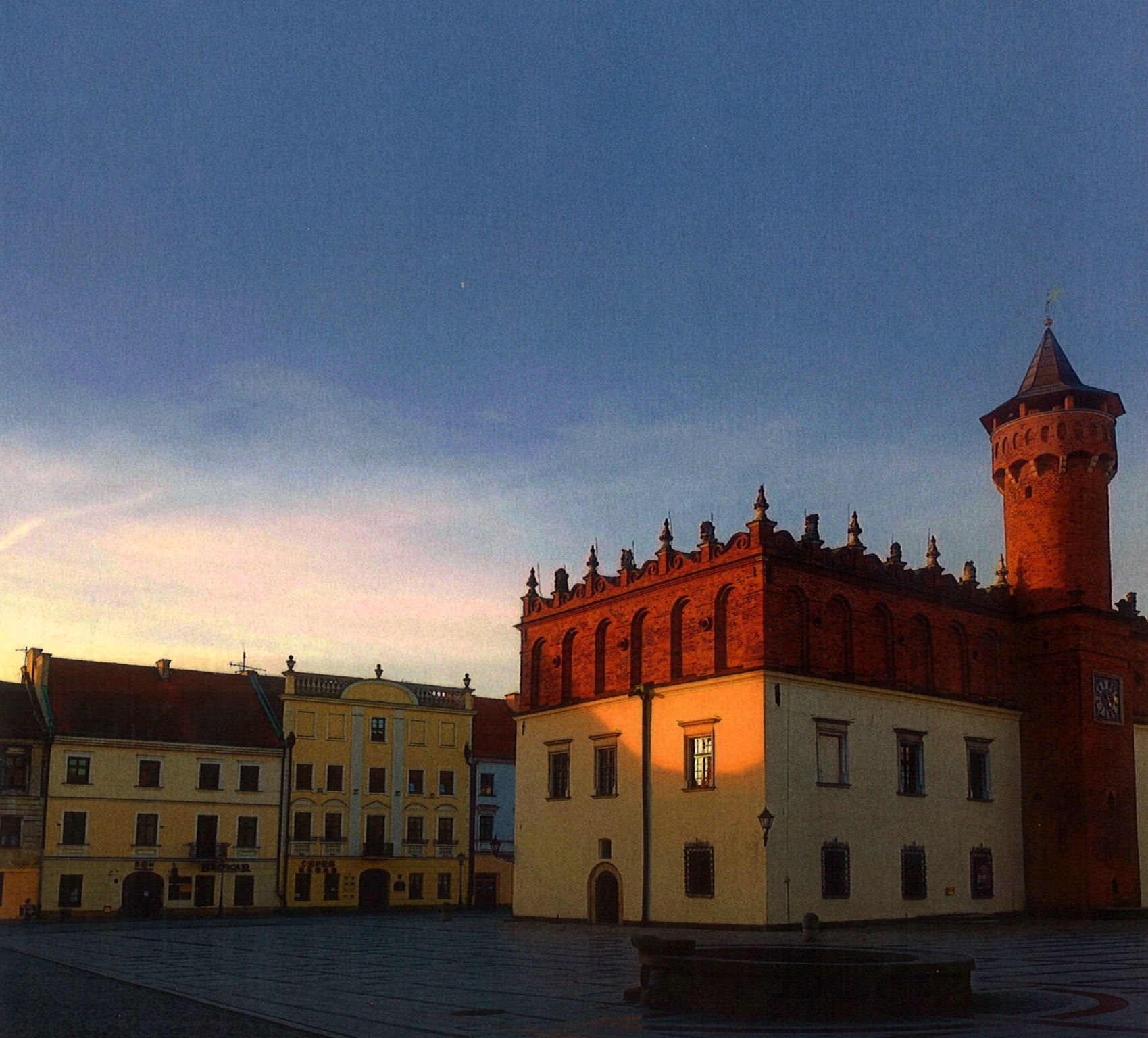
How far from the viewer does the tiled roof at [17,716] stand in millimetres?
56719

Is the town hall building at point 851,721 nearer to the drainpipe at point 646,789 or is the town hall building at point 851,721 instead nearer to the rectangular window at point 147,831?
the drainpipe at point 646,789

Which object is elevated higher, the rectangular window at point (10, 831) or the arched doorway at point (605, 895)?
the rectangular window at point (10, 831)

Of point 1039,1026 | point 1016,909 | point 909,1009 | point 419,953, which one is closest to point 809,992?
point 909,1009

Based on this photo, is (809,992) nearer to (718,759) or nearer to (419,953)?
(419,953)

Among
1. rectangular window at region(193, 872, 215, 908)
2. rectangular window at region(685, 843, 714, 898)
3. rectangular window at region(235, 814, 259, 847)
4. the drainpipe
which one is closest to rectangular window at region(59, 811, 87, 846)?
rectangular window at region(193, 872, 215, 908)

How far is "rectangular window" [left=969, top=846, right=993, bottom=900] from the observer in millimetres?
46656

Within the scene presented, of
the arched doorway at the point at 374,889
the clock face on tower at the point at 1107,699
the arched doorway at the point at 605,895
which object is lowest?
the arched doorway at the point at 374,889

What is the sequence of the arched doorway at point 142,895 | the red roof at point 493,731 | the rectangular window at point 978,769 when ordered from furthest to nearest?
the red roof at point 493,731 → the arched doorway at point 142,895 → the rectangular window at point 978,769

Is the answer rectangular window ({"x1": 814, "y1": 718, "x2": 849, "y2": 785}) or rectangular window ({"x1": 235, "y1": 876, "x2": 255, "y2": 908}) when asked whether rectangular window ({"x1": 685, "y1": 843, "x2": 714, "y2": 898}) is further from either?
rectangular window ({"x1": 235, "y1": 876, "x2": 255, "y2": 908})

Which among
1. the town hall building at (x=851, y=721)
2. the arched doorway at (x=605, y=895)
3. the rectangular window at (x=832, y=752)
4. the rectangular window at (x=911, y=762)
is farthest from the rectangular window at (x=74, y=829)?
the rectangular window at (x=911, y=762)

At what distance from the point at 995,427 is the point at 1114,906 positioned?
19021 millimetres

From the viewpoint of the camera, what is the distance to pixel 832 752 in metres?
42.9

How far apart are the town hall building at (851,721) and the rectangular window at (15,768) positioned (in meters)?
21.4

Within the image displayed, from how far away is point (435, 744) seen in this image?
68.0 meters
